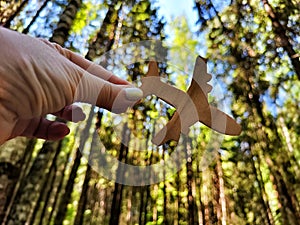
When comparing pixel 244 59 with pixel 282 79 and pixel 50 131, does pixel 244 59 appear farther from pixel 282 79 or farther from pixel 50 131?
pixel 50 131

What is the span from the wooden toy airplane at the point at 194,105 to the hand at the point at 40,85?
7 cm

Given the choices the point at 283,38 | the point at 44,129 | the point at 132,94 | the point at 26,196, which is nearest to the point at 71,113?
the point at 44,129

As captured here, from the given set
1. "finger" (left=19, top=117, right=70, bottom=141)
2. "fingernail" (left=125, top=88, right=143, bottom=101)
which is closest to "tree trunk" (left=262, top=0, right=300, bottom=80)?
"fingernail" (left=125, top=88, right=143, bottom=101)

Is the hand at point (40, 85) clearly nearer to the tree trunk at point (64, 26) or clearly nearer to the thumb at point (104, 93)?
the thumb at point (104, 93)

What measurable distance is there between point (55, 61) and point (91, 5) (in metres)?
4.86

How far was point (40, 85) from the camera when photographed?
0.75m

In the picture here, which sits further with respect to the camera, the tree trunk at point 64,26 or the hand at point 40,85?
the tree trunk at point 64,26

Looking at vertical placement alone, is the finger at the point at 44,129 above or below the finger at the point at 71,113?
below

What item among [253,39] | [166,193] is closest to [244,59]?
[253,39]

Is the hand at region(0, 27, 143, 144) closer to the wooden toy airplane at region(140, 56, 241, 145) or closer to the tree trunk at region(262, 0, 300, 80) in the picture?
the wooden toy airplane at region(140, 56, 241, 145)

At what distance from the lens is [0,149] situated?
2486 millimetres

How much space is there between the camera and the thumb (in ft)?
2.72

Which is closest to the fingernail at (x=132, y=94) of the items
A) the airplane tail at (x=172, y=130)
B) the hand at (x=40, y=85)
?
the hand at (x=40, y=85)

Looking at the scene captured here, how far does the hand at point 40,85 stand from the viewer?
698mm
